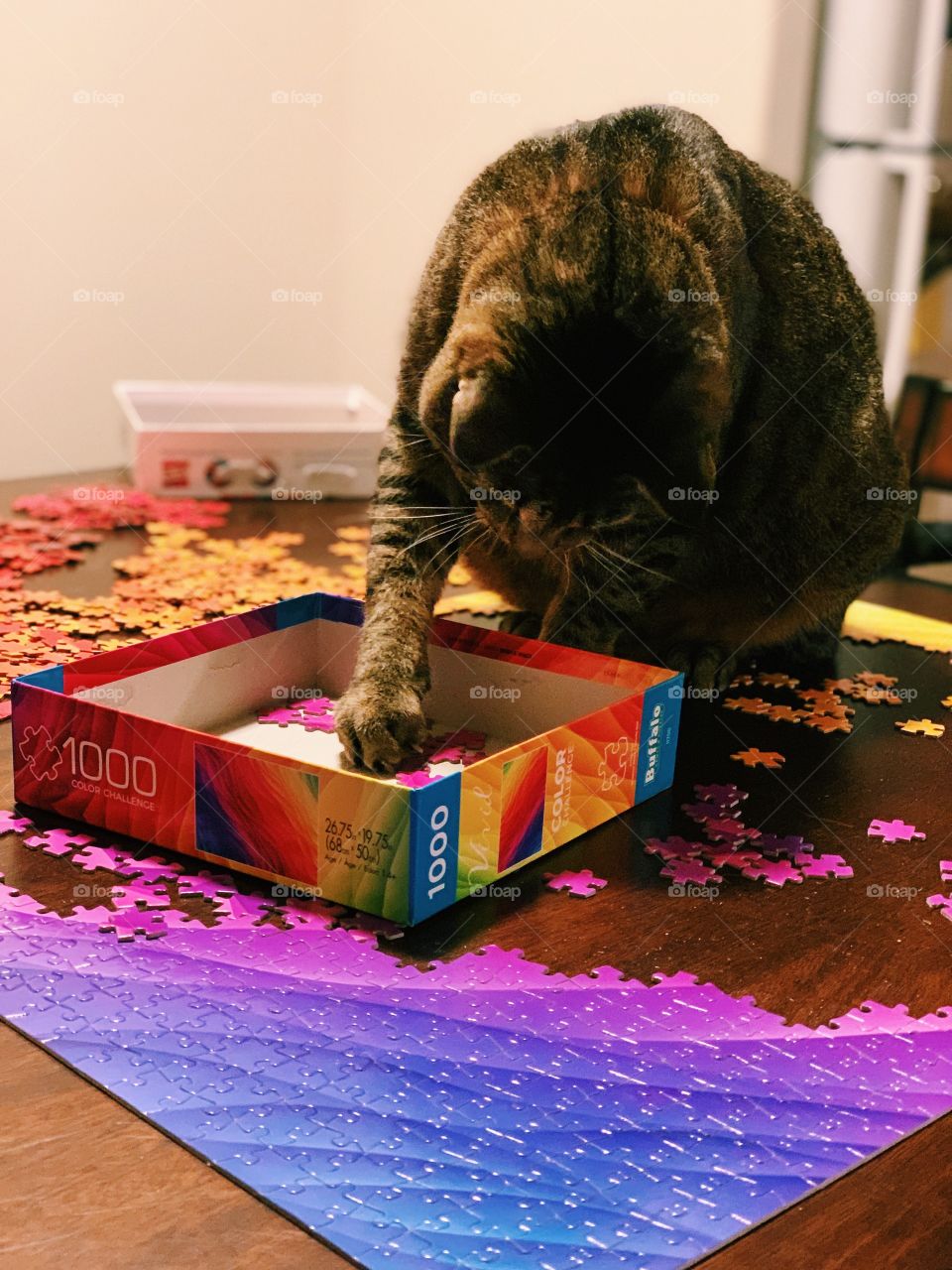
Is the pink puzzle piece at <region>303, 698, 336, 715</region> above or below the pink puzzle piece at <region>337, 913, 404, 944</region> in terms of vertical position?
above

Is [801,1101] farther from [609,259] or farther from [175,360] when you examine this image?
[175,360]

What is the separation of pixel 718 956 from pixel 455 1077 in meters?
0.45

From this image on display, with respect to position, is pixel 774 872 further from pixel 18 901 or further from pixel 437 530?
pixel 18 901

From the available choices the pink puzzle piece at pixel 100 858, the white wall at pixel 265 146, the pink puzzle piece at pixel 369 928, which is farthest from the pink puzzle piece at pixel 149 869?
the white wall at pixel 265 146

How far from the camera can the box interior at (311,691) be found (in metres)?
2.09

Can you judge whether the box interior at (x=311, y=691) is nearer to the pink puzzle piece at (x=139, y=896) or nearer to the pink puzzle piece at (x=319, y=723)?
the pink puzzle piece at (x=319, y=723)

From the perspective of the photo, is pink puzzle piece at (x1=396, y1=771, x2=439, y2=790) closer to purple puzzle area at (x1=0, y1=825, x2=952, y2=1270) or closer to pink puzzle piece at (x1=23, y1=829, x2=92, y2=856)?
purple puzzle area at (x1=0, y1=825, x2=952, y2=1270)

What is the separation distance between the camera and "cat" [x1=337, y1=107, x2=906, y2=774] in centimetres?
197

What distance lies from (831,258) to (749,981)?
1.54 m

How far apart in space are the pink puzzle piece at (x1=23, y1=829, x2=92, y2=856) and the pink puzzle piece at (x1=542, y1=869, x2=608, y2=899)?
65 cm

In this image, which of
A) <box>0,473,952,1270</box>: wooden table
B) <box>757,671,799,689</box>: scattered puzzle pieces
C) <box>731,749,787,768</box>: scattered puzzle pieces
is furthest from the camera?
<box>757,671,799,689</box>: scattered puzzle pieces

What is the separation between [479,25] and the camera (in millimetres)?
4191

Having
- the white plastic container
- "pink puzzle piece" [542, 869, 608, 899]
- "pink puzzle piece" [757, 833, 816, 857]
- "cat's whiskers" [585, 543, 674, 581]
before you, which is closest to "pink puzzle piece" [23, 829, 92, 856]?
"pink puzzle piece" [542, 869, 608, 899]

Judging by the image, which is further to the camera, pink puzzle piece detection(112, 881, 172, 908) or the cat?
the cat
